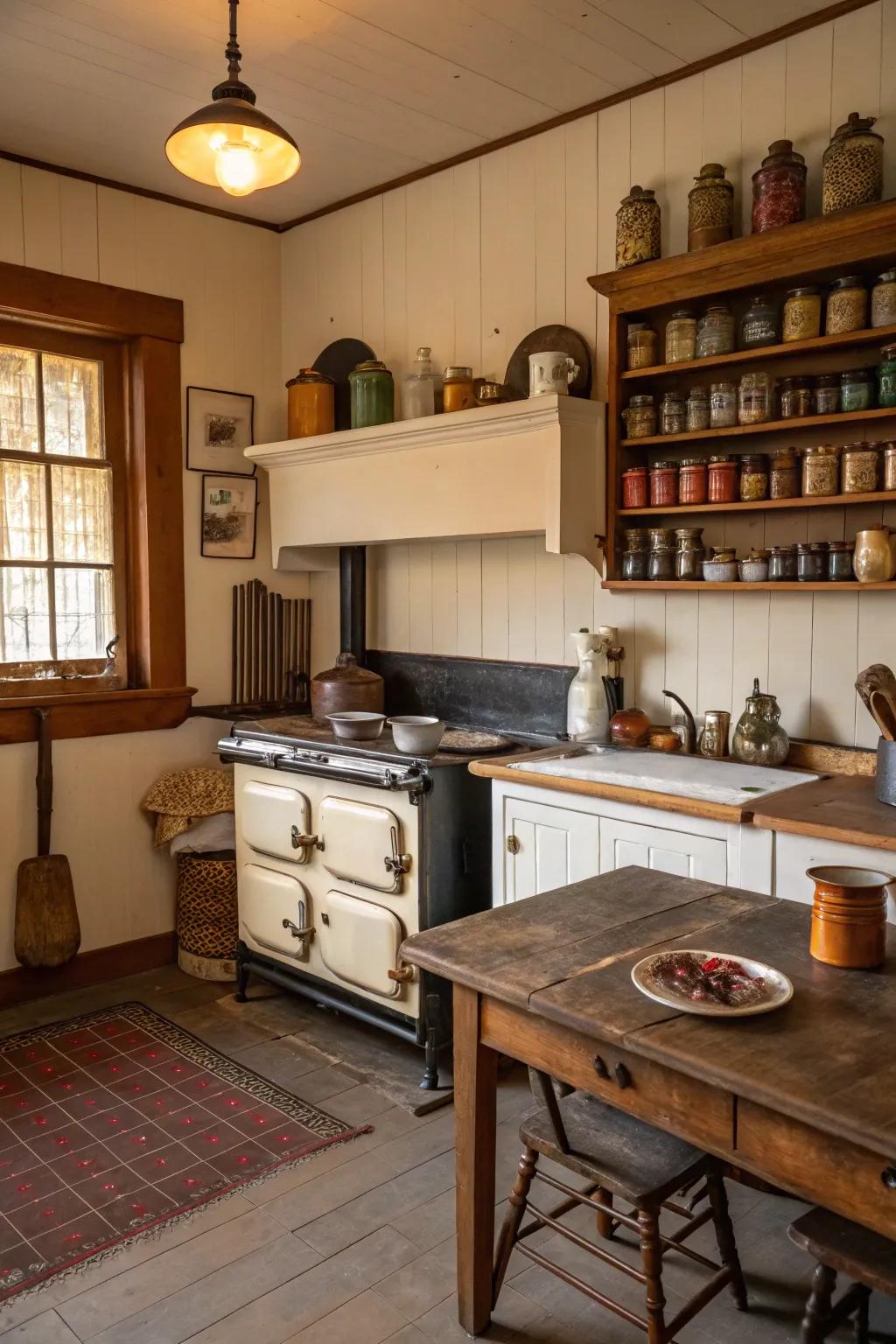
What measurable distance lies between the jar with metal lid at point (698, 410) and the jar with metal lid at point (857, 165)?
537mm

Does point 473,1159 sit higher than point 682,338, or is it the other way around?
point 682,338

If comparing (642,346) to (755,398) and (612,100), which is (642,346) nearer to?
(755,398)

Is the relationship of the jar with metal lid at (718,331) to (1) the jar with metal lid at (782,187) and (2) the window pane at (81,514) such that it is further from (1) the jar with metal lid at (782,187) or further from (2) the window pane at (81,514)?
(2) the window pane at (81,514)

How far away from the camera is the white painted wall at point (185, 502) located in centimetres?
350

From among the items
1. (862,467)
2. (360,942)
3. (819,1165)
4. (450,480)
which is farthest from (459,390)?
(819,1165)

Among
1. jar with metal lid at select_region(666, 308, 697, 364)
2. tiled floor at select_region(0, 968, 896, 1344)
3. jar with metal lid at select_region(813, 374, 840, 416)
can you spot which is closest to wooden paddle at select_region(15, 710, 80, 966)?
tiled floor at select_region(0, 968, 896, 1344)

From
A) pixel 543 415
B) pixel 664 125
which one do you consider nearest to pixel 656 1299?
pixel 543 415

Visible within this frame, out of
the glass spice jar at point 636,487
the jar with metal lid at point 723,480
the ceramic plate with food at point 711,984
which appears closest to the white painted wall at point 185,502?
the glass spice jar at point 636,487

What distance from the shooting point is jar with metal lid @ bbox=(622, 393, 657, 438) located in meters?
2.94

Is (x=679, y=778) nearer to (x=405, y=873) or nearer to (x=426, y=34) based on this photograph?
(x=405, y=873)

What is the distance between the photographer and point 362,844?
3029 millimetres

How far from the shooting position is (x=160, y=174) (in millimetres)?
3613

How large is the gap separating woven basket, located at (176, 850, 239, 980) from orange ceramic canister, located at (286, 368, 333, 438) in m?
1.64

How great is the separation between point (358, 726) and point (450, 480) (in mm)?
858
